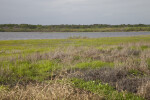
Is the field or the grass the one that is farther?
the grass

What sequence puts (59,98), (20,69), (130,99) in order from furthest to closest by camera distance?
(20,69) → (130,99) → (59,98)

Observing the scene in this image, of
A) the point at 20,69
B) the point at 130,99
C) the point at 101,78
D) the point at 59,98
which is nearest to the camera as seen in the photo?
the point at 59,98

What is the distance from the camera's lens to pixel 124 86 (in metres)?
6.98

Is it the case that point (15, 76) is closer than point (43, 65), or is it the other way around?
point (15, 76)

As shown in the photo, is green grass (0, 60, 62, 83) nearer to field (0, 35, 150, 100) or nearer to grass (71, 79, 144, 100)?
field (0, 35, 150, 100)

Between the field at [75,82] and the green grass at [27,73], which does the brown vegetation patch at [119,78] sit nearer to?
the field at [75,82]

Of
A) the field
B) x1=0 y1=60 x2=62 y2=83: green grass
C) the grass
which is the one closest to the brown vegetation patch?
the field

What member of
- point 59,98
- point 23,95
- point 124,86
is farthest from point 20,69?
point 124,86

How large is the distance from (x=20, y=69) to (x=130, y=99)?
6.27m

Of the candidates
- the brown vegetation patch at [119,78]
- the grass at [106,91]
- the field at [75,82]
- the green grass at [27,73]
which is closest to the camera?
the field at [75,82]

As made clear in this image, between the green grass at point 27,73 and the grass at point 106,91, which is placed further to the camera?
the green grass at point 27,73

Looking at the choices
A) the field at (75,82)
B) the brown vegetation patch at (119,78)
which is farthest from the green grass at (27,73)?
the brown vegetation patch at (119,78)

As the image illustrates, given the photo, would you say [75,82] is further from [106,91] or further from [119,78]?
[119,78]

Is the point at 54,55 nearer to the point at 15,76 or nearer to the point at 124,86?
the point at 15,76
